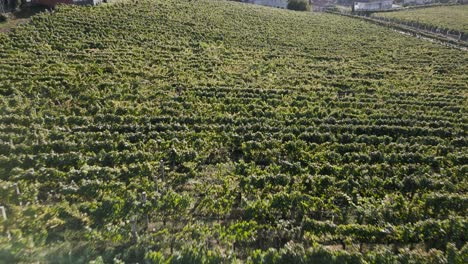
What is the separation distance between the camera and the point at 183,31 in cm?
3878

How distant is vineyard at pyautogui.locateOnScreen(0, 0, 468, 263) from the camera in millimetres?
9586

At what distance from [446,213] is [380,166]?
3.14 meters

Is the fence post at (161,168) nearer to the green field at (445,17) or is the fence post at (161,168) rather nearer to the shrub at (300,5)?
the green field at (445,17)

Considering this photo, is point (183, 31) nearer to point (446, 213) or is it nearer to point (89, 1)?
point (89, 1)

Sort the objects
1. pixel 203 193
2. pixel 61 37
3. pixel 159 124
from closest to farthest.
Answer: pixel 203 193, pixel 159 124, pixel 61 37

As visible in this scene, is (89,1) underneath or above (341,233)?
above

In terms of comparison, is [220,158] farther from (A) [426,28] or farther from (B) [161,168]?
(A) [426,28]

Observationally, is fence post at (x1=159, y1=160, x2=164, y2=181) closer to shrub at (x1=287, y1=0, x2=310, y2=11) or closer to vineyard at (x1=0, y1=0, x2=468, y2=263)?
vineyard at (x1=0, y1=0, x2=468, y2=263)

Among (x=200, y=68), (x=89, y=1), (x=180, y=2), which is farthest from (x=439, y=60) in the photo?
(x=89, y=1)

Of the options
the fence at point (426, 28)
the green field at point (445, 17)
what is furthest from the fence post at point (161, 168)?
the green field at point (445, 17)

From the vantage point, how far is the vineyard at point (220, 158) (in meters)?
9.59

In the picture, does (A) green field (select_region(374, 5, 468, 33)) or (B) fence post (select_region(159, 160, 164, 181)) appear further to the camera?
(A) green field (select_region(374, 5, 468, 33))

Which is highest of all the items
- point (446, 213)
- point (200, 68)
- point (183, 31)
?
point (183, 31)

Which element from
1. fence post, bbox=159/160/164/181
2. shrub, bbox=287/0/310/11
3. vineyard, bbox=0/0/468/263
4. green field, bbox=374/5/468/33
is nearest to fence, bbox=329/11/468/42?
green field, bbox=374/5/468/33
